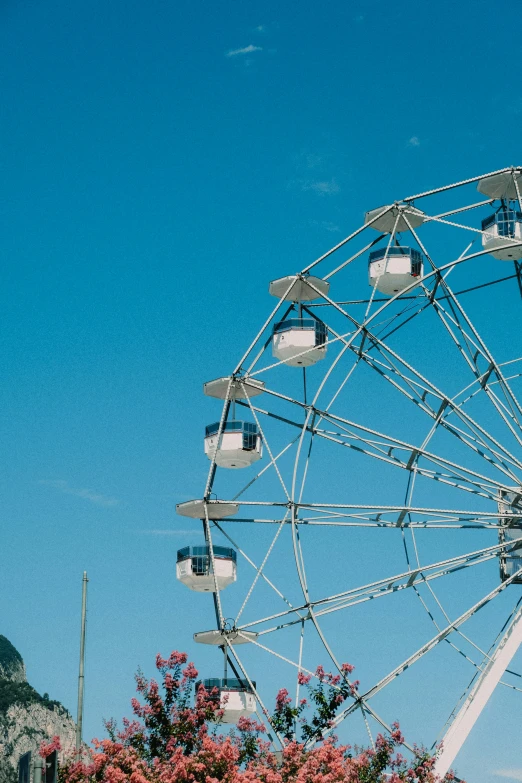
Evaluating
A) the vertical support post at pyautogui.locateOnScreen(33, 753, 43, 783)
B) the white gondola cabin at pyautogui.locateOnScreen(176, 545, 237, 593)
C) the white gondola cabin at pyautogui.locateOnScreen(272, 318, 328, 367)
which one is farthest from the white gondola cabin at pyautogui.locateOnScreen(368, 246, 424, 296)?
the vertical support post at pyautogui.locateOnScreen(33, 753, 43, 783)

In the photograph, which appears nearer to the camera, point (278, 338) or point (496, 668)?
point (496, 668)

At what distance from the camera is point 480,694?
32.1 meters

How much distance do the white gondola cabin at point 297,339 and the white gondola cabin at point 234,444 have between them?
212cm

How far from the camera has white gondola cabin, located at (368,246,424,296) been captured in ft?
119

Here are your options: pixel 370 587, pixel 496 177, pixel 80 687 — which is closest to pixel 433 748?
pixel 370 587

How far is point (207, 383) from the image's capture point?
3709 centimetres

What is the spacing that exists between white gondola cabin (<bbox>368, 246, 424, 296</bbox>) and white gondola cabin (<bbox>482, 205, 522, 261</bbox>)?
77.0 inches

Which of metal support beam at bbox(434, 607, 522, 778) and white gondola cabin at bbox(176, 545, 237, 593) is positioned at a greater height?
white gondola cabin at bbox(176, 545, 237, 593)

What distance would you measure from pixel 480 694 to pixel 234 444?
884 cm

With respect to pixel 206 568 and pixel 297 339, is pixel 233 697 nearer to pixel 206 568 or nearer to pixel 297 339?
pixel 206 568

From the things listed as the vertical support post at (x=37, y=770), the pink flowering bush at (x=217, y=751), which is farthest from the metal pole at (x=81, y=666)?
the vertical support post at (x=37, y=770)

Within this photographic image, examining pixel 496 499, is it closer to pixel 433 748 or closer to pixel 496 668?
pixel 496 668

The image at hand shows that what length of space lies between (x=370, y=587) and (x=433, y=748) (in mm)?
4602

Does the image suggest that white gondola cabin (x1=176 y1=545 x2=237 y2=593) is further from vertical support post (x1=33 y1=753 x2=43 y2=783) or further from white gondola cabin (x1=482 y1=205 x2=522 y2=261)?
vertical support post (x1=33 y1=753 x2=43 y2=783)
